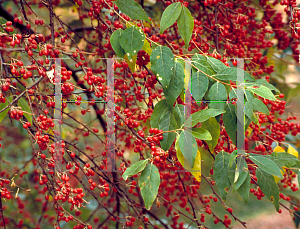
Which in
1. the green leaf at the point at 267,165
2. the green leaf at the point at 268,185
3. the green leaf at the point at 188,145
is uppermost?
the green leaf at the point at 188,145

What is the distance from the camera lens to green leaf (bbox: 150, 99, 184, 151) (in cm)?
58

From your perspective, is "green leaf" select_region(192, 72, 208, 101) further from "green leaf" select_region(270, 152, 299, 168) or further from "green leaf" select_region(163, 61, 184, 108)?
Answer: "green leaf" select_region(270, 152, 299, 168)

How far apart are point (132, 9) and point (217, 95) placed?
0.81 feet

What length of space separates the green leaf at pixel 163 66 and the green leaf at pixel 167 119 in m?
0.07

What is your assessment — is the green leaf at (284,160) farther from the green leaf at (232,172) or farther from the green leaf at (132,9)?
the green leaf at (132,9)

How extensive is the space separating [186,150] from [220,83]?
0.51 feet

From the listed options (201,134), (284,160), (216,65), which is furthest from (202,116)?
(284,160)

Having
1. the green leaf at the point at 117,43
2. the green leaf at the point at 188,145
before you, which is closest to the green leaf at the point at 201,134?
the green leaf at the point at 188,145

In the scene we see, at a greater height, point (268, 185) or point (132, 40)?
point (132, 40)

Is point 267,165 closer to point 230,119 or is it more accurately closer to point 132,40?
point 230,119

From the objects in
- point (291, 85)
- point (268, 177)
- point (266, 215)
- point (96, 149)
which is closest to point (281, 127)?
point (268, 177)

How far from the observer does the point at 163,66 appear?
1.80 feet

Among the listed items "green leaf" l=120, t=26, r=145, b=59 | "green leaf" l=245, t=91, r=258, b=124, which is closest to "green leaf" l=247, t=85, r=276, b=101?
"green leaf" l=245, t=91, r=258, b=124

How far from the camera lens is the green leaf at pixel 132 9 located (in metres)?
0.57
